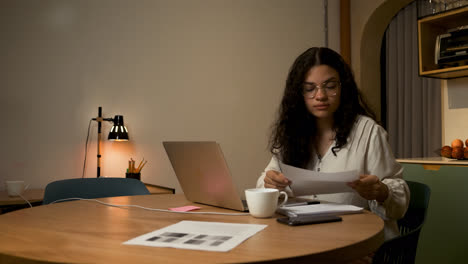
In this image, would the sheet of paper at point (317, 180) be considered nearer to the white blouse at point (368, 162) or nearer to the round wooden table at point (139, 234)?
the round wooden table at point (139, 234)

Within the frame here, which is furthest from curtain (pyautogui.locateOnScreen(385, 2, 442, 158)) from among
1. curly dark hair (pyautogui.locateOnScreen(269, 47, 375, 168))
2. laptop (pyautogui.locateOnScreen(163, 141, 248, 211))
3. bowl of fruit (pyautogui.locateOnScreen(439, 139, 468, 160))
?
laptop (pyautogui.locateOnScreen(163, 141, 248, 211))

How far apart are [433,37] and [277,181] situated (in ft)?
8.01

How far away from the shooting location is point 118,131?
108 inches

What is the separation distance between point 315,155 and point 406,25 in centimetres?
303

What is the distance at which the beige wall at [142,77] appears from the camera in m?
2.70

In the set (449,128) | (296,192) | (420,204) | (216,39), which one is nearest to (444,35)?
(449,128)

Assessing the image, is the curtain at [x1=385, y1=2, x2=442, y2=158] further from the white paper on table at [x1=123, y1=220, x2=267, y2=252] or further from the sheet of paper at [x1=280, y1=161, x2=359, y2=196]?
the white paper on table at [x1=123, y1=220, x2=267, y2=252]

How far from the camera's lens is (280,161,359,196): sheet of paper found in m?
1.09

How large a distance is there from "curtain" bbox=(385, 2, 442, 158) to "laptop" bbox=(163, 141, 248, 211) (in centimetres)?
328

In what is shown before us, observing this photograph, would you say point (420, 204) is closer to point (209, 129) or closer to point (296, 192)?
point (296, 192)

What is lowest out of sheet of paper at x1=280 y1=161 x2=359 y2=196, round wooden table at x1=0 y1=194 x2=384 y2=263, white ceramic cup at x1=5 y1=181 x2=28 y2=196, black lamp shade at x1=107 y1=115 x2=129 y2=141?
white ceramic cup at x1=5 y1=181 x2=28 y2=196

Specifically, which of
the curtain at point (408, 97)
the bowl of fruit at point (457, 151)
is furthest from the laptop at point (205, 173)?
the curtain at point (408, 97)

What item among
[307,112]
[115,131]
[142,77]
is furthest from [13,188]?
[307,112]

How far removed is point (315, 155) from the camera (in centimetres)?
165
